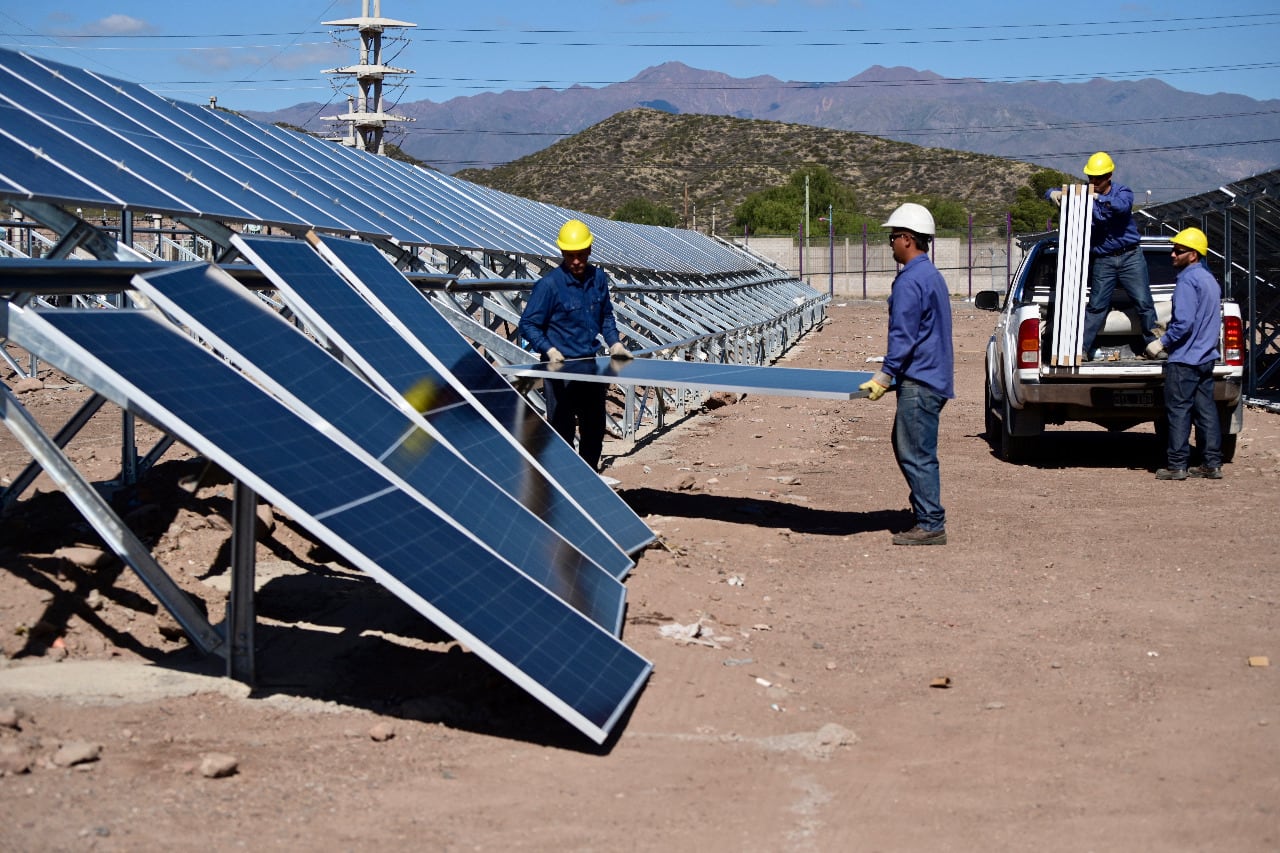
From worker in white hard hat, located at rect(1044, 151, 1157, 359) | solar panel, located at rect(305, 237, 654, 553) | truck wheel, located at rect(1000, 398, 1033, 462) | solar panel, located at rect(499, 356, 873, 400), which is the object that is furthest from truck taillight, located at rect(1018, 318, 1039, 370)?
solar panel, located at rect(305, 237, 654, 553)

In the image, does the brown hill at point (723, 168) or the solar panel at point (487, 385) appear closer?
the solar panel at point (487, 385)

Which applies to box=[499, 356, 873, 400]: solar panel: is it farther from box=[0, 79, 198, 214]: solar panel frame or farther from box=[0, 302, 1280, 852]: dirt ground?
box=[0, 79, 198, 214]: solar panel frame

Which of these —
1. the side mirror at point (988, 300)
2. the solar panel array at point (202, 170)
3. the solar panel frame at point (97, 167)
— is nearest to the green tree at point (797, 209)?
the solar panel array at point (202, 170)

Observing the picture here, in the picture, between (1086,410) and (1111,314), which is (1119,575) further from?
(1111,314)

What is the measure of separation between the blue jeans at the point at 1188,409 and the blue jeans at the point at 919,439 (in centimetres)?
337

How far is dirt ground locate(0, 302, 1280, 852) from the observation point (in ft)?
13.9

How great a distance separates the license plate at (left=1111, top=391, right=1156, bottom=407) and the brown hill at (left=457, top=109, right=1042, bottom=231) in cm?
8322

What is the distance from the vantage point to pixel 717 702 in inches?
217

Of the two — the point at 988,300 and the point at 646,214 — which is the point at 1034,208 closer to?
the point at 646,214

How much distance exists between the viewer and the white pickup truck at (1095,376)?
37.2 ft

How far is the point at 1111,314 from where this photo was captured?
12.2m

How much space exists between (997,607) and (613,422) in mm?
6840

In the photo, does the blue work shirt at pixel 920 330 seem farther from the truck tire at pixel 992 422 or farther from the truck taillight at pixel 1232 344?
the truck tire at pixel 992 422

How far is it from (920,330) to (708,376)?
53.6 inches
